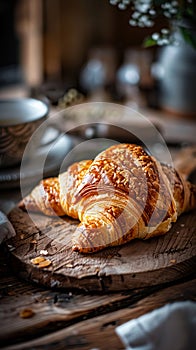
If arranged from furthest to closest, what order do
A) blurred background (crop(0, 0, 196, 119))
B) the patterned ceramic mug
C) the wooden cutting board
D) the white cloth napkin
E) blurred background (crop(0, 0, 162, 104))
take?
blurred background (crop(0, 0, 162, 104)), blurred background (crop(0, 0, 196, 119)), the patterned ceramic mug, the wooden cutting board, the white cloth napkin

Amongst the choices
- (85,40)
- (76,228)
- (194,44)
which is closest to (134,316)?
(76,228)

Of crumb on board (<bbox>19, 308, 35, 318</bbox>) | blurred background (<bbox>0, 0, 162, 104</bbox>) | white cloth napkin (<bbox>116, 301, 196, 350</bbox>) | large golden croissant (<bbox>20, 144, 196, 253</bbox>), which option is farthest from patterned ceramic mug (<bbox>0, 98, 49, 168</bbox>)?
blurred background (<bbox>0, 0, 162, 104</bbox>)

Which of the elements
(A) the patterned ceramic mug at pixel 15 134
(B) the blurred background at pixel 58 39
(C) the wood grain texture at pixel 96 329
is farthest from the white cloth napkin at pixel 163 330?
(B) the blurred background at pixel 58 39

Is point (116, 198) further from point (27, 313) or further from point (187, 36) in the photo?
point (187, 36)

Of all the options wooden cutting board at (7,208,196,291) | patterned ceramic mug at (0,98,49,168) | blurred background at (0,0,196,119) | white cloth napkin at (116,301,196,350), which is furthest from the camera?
blurred background at (0,0,196,119)

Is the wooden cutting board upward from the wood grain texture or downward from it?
upward

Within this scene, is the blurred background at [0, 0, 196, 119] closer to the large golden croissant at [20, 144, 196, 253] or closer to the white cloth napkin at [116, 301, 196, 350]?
the large golden croissant at [20, 144, 196, 253]

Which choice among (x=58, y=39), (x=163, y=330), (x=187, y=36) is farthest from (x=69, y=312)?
(x=58, y=39)

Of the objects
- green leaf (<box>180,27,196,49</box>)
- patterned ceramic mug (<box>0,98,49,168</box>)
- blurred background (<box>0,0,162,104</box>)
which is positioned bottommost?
blurred background (<box>0,0,162,104</box>)

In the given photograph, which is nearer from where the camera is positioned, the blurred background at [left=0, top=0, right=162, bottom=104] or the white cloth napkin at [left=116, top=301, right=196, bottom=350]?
the white cloth napkin at [left=116, top=301, right=196, bottom=350]
